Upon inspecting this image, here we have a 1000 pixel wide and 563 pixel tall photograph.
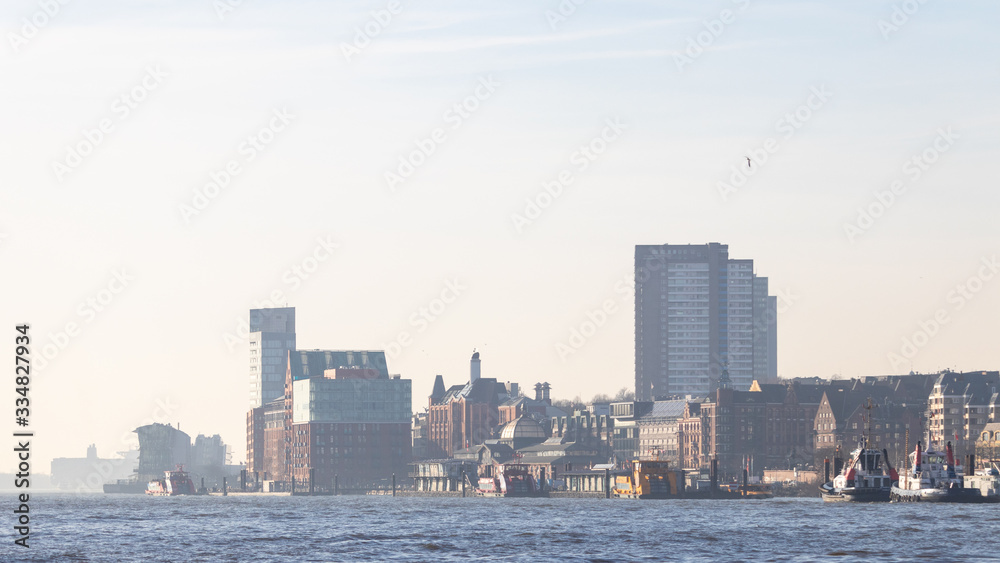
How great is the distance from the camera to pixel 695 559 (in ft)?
374

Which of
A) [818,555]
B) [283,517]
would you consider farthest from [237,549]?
[283,517]

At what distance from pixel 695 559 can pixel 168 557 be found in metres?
38.6

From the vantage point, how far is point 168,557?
11862 centimetres

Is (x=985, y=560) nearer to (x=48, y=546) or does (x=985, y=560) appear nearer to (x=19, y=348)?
(x=19, y=348)

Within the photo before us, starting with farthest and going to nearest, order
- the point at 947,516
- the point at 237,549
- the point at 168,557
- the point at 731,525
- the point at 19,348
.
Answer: the point at 947,516, the point at 731,525, the point at 237,549, the point at 168,557, the point at 19,348

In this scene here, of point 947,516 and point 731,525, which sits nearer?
point 731,525

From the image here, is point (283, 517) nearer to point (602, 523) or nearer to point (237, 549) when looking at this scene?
point (602, 523)

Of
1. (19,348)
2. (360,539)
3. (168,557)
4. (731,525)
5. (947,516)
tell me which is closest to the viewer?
(19,348)

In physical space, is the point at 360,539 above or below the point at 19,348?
below

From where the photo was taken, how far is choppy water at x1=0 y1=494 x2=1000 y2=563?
387 ft

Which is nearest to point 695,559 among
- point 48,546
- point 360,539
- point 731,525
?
point 360,539

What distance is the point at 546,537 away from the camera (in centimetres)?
13975

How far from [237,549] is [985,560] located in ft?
186

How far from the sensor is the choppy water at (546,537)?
118 metres
